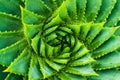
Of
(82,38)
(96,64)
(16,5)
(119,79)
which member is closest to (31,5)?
(16,5)

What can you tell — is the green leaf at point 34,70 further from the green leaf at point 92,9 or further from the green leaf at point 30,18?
the green leaf at point 92,9

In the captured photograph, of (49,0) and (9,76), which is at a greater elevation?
(49,0)

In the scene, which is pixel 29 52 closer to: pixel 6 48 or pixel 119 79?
pixel 6 48

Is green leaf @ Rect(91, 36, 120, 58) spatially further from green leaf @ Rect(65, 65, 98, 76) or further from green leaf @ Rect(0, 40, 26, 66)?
green leaf @ Rect(0, 40, 26, 66)

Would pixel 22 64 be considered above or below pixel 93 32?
below

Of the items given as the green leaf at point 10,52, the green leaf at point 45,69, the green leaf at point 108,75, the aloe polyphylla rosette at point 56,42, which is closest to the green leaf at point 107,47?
the aloe polyphylla rosette at point 56,42

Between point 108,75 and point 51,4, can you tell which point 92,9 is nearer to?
point 51,4

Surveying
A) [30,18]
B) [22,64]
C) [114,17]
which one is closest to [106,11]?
[114,17]

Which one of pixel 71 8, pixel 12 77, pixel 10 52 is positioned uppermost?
pixel 71 8
